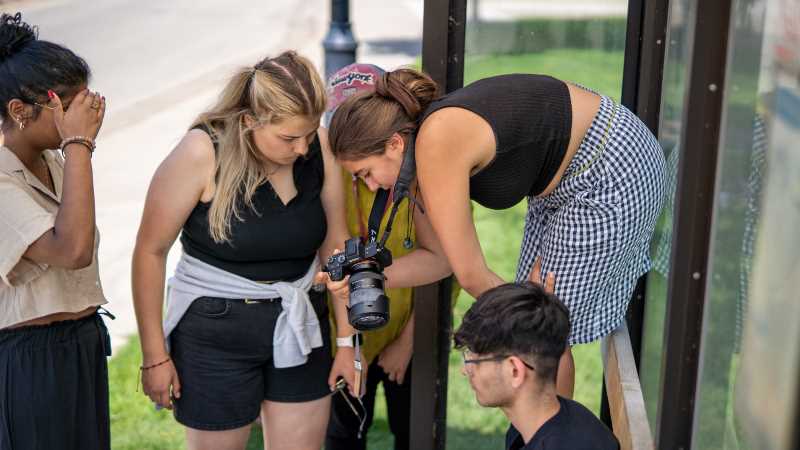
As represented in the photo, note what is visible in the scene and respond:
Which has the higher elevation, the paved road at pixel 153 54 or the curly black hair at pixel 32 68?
the curly black hair at pixel 32 68

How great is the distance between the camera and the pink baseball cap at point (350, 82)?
9.39ft

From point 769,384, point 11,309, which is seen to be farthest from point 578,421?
point 11,309

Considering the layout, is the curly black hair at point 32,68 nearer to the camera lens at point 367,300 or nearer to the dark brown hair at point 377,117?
the dark brown hair at point 377,117

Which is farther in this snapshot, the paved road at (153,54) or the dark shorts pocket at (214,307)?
the paved road at (153,54)

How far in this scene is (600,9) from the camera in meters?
5.31

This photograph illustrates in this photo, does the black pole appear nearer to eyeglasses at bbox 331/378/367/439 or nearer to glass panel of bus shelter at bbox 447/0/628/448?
glass panel of bus shelter at bbox 447/0/628/448

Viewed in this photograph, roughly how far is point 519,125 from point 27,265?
Answer: 121cm

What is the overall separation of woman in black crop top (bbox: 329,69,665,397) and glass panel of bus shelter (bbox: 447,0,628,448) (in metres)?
0.68

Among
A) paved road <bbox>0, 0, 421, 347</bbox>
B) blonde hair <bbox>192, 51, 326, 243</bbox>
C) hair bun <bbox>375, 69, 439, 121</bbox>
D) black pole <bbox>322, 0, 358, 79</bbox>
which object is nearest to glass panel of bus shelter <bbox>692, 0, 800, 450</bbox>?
hair bun <bbox>375, 69, 439, 121</bbox>

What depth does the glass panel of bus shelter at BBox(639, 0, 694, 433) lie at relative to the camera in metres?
2.47

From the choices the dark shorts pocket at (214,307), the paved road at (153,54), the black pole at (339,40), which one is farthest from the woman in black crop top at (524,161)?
the paved road at (153,54)

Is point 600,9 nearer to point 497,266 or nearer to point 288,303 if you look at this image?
point 497,266

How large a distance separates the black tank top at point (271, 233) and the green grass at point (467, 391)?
65cm

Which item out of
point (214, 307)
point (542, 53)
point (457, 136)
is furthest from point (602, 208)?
point (542, 53)
